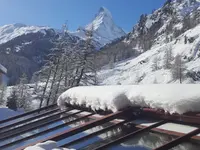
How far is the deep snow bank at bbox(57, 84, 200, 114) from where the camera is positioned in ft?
8.00

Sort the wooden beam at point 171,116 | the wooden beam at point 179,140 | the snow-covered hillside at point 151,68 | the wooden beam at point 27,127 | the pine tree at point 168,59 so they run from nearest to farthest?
the wooden beam at point 179,140
the wooden beam at point 171,116
the wooden beam at point 27,127
the snow-covered hillside at point 151,68
the pine tree at point 168,59

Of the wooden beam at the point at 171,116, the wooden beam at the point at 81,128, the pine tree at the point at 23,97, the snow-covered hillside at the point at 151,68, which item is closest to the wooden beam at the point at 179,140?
the wooden beam at the point at 171,116

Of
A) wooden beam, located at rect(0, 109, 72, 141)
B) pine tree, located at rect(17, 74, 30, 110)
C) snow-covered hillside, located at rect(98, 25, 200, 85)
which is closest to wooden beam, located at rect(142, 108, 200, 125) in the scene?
wooden beam, located at rect(0, 109, 72, 141)

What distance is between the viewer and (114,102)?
11.3ft

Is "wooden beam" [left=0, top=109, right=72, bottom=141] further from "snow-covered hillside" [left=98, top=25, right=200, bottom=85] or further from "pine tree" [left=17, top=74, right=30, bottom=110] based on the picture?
"snow-covered hillside" [left=98, top=25, right=200, bottom=85]

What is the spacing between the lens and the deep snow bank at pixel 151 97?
2438 mm

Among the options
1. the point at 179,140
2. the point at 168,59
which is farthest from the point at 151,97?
the point at 168,59

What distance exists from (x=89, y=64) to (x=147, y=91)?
31042 mm

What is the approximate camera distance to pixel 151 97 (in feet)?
9.87

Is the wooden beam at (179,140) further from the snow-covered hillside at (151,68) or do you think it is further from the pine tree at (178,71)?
the snow-covered hillside at (151,68)

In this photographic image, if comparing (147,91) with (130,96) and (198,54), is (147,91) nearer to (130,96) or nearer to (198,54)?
(130,96)

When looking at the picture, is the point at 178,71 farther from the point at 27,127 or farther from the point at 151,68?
the point at 27,127

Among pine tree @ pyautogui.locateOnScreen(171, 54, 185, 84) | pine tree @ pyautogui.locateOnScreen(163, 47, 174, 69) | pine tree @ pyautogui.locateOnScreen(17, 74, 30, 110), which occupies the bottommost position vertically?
pine tree @ pyautogui.locateOnScreen(17, 74, 30, 110)

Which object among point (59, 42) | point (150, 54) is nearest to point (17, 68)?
point (150, 54)
